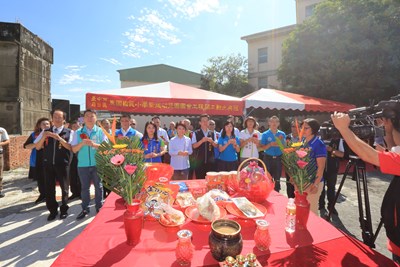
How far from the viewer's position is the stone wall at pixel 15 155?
7.07 m

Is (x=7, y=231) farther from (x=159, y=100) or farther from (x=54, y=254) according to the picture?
(x=159, y=100)

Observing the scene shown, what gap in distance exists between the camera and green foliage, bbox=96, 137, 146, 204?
129 cm

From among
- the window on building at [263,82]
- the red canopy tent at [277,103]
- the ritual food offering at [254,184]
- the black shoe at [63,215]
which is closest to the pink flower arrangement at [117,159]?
the ritual food offering at [254,184]

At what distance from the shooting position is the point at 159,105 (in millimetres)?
5230

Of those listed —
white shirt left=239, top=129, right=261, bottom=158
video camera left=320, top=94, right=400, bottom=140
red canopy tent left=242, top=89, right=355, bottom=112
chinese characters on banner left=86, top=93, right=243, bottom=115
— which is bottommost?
white shirt left=239, top=129, right=261, bottom=158

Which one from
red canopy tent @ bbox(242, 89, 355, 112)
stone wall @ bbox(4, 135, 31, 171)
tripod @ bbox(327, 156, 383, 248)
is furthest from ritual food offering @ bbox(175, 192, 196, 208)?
stone wall @ bbox(4, 135, 31, 171)

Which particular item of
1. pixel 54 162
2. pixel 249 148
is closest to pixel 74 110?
pixel 54 162

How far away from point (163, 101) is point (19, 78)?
1085cm

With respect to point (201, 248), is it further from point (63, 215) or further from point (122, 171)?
point (63, 215)

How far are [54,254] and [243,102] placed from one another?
5230 mm

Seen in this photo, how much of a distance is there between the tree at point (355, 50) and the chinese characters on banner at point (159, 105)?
7.95 meters

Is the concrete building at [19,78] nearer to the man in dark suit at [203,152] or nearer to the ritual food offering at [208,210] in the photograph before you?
the man in dark suit at [203,152]

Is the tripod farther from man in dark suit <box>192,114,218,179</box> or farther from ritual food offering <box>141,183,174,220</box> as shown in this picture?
man in dark suit <box>192,114,218,179</box>

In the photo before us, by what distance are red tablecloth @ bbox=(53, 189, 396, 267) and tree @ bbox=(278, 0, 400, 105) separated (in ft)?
38.7
